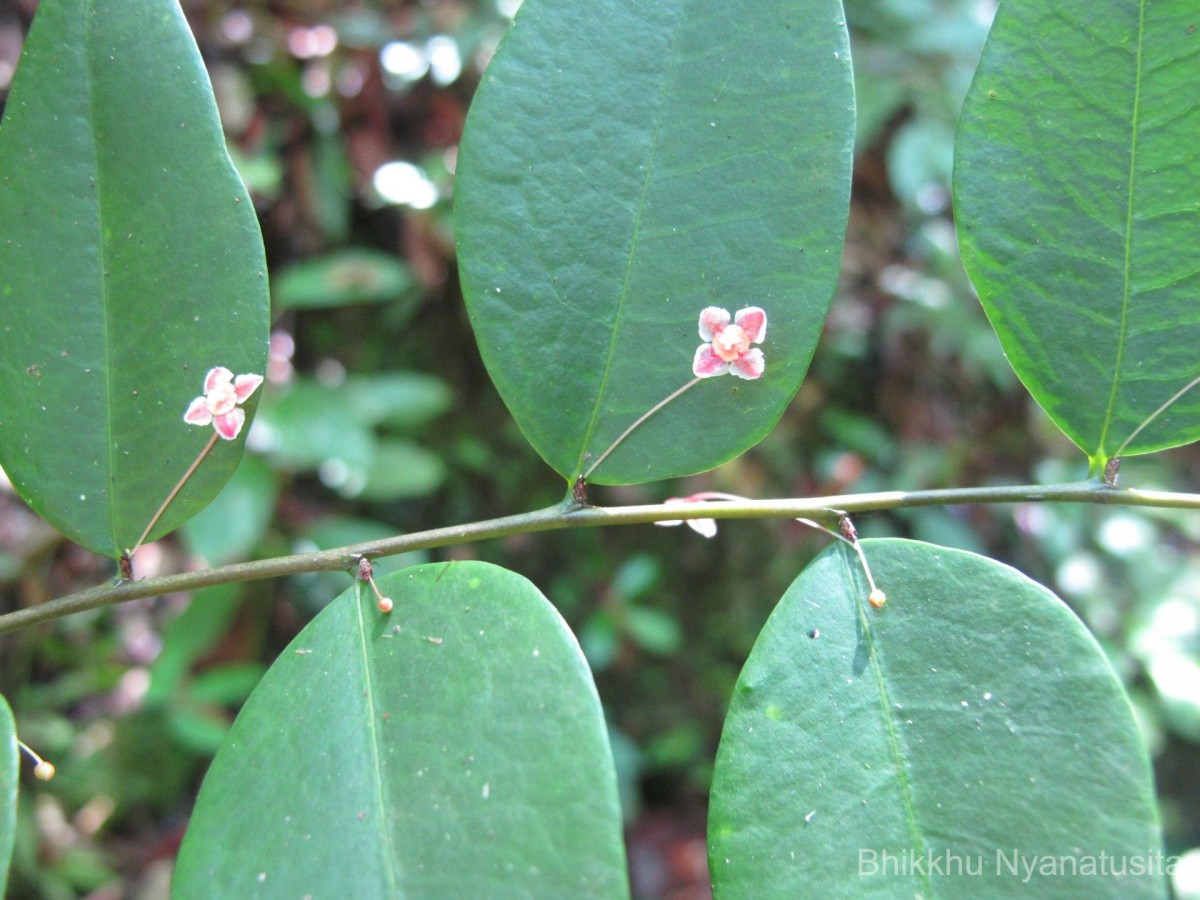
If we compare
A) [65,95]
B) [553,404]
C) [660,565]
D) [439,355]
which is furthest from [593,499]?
[65,95]

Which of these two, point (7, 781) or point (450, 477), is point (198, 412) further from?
point (450, 477)

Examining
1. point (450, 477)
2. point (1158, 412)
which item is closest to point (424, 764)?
point (1158, 412)

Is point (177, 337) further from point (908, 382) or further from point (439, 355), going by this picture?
point (908, 382)

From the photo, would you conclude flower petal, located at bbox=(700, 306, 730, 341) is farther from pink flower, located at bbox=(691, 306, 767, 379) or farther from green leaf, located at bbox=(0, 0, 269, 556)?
green leaf, located at bbox=(0, 0, 269, 556)

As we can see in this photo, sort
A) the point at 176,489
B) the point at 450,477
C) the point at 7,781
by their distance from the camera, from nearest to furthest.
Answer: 1. the point at 7,781
2. the point at 176,489
3. the point at 450,477

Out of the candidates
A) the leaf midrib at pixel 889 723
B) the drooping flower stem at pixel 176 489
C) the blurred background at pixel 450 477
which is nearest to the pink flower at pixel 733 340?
the leaf midrib at pixel 889 723

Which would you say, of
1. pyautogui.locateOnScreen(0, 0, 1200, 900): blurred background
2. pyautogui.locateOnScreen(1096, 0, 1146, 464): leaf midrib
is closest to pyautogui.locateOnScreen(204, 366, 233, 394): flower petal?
pyautogui.locateOnScreen(1096, 0, 1146, 464): leaf midrib

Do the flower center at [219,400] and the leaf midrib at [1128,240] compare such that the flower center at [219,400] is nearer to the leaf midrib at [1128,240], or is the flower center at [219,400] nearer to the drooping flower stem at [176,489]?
the drooping flower stem at [176,489]
